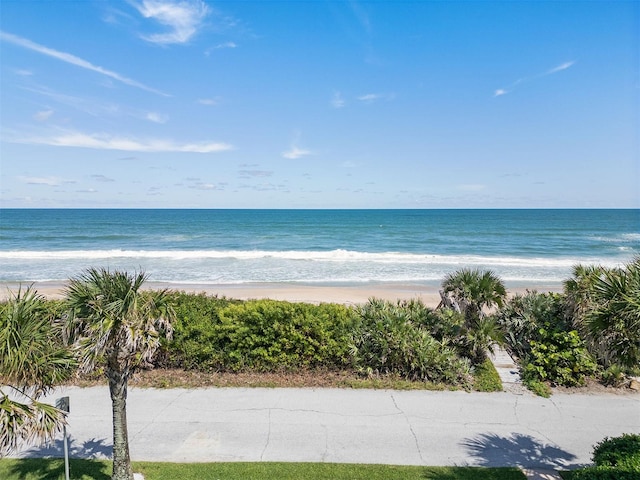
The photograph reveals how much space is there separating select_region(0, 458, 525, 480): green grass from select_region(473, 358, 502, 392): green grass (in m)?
3.07

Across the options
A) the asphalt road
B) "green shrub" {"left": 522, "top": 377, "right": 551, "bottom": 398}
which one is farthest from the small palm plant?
the asphalt road

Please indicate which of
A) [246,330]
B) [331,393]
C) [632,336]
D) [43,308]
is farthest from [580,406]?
[43,308]

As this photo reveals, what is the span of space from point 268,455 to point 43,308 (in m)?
4.23

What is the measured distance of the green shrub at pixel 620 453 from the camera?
15.7ft

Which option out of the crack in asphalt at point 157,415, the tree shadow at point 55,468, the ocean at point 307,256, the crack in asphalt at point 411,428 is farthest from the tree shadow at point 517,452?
the ocean at point 307,256

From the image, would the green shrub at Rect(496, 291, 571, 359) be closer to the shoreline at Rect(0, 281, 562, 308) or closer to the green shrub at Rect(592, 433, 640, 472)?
the green shrub at Rect(592, 433, 640, 472)

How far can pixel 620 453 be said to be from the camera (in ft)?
16.9

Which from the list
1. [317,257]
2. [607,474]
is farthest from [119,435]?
[317,257]

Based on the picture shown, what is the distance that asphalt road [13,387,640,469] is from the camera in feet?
23.0

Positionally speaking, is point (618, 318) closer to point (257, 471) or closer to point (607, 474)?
point (607, 474)

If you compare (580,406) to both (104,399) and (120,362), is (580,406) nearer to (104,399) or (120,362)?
(120,362)

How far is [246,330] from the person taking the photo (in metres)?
9.95

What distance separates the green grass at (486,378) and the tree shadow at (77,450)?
7.85 meters

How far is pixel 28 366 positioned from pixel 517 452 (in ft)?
24.7
